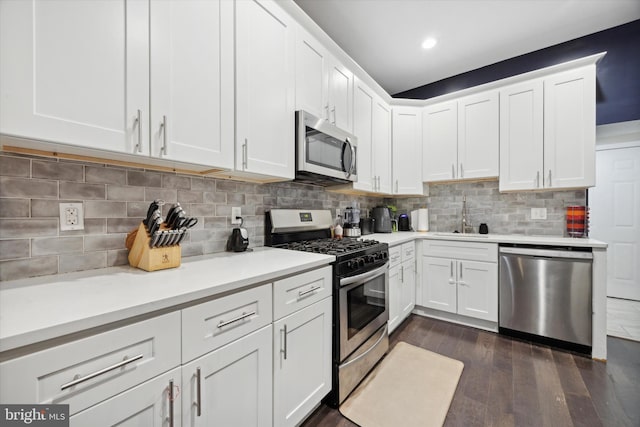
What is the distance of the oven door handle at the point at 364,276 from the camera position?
1.62 m

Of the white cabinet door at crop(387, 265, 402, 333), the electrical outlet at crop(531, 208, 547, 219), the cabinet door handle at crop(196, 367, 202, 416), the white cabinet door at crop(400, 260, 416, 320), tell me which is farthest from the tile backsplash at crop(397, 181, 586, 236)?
the cabinet door handle at crop(196, 367, 202, 416)

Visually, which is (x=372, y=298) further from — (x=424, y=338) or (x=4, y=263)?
(x=4, y=263)

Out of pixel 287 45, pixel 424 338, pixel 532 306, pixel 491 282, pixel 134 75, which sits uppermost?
pixel 287 45

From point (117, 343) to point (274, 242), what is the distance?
1326 millimetres

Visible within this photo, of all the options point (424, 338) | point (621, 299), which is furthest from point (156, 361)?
point (621, 299)

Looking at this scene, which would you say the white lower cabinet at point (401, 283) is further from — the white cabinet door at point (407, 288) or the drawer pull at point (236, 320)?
the drawer pull at point (236, 320)

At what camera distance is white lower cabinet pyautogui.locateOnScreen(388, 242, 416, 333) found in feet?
8.06

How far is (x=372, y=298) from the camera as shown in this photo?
196 cm

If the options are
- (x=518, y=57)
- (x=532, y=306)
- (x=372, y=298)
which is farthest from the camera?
(x=518, y=57)

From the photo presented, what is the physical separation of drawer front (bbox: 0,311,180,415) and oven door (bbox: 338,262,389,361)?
3.24 ft

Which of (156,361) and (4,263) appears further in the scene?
(4,263)

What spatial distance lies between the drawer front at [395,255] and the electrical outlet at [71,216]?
7.03ft

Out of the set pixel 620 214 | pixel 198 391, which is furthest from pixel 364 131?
pixel 620 214

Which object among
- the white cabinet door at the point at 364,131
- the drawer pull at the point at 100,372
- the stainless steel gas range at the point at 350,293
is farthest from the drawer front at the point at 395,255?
the drawer pull at the point at 100,372
